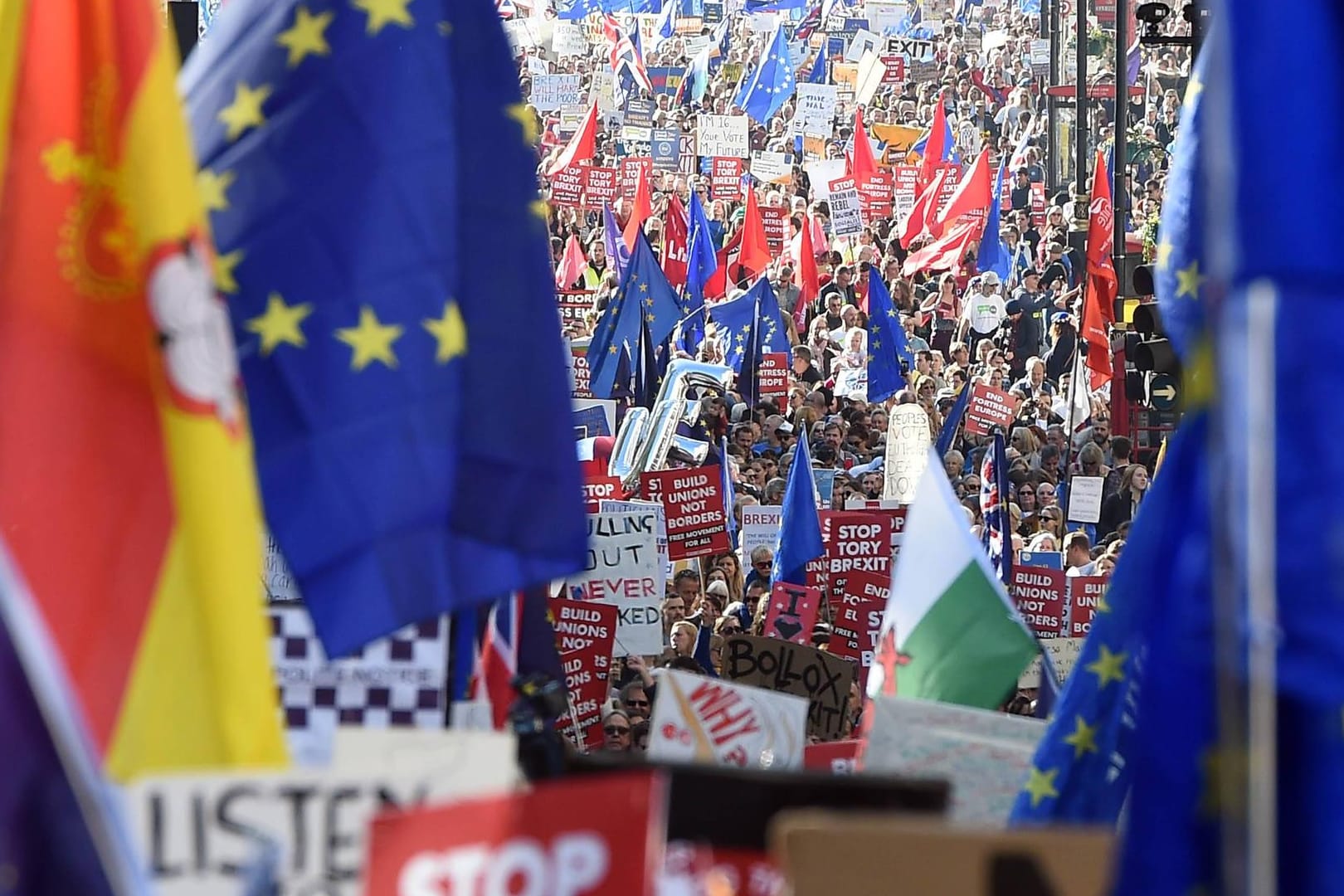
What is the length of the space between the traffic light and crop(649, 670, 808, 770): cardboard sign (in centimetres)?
555

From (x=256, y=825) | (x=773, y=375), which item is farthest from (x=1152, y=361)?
(x=256, y=825)

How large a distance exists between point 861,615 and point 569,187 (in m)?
20.8

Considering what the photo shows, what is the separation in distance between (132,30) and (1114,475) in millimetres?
12298

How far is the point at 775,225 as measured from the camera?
3222 centimetres

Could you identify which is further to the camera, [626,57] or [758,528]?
[626,57]

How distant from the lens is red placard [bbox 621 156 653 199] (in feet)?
114

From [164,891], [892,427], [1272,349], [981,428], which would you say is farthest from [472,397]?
[981,428]

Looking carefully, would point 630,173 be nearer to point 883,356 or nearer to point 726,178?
point 726,178

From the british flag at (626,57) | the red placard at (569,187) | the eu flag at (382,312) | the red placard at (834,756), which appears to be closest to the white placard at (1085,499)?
the red placard at (834,756)

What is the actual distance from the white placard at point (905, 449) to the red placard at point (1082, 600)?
492 cm

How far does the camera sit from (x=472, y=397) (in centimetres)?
439

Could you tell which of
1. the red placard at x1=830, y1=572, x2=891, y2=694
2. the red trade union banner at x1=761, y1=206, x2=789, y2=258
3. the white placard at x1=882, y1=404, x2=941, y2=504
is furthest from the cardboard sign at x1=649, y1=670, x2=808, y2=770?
the red trade union banner at x1=761, y1=206, x2=789, y2=258

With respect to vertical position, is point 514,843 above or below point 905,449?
above

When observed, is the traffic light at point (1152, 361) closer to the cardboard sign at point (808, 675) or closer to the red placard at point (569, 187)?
the cardboard sign at point (808, 675)
